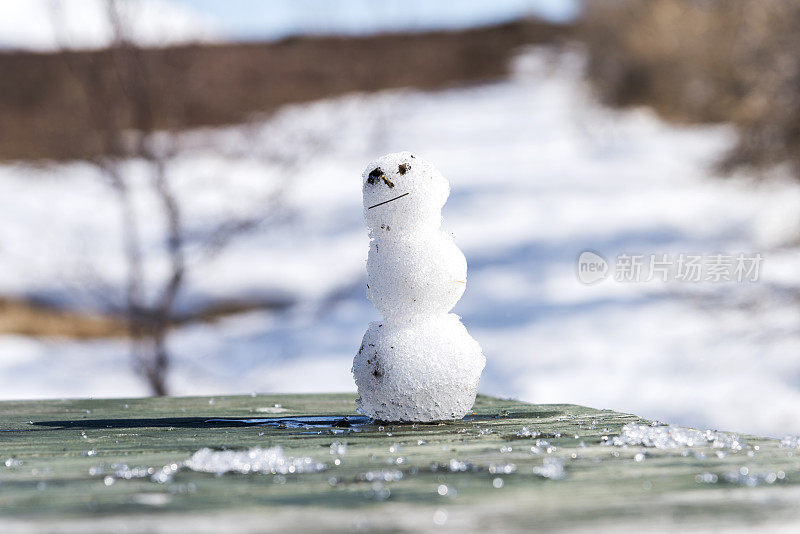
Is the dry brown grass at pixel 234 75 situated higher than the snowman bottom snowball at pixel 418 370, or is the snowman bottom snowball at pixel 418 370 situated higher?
the dry brown grass at pixel 234 75

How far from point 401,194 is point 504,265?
24.9ft

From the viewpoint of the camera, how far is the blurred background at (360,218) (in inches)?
191

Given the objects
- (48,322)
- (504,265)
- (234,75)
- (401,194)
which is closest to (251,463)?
(401,194)

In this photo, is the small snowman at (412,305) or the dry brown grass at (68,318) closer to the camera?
the small snowman at (412,305)

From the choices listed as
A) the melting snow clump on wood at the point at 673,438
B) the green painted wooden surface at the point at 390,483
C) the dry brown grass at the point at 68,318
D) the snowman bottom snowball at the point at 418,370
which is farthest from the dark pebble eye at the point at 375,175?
the dry brown grass at the point at 68,318

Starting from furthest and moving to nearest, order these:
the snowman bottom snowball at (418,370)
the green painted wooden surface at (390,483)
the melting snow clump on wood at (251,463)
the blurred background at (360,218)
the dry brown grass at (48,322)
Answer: the dry brown grass at (48,322)
the blurred background at (360,218)
the snowman bottom snowball at (418,370)
the melting snow clump on wood at (251,463)
the green painted wooden surface at (390,483)

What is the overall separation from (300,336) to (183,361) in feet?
11.3

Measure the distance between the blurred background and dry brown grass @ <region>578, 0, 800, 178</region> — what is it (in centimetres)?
3

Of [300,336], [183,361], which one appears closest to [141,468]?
[183,361]

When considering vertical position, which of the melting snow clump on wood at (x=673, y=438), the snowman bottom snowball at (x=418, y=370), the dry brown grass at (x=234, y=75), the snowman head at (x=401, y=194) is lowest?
the melting snow clump on wood at (x=673, y=438)

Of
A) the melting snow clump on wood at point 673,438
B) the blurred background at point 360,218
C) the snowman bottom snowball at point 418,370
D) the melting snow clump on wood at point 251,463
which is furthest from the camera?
the blurred background at point 360,218

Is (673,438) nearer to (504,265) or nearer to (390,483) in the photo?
(390,483)

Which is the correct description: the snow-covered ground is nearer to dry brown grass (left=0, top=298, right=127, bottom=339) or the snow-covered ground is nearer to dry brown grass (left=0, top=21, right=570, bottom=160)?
Answer: dry brown grass (left=0, top=298, right=127, bottom=339)

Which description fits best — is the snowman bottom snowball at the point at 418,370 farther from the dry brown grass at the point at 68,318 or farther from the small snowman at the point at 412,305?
the dry brown grass at the point at 68,318
